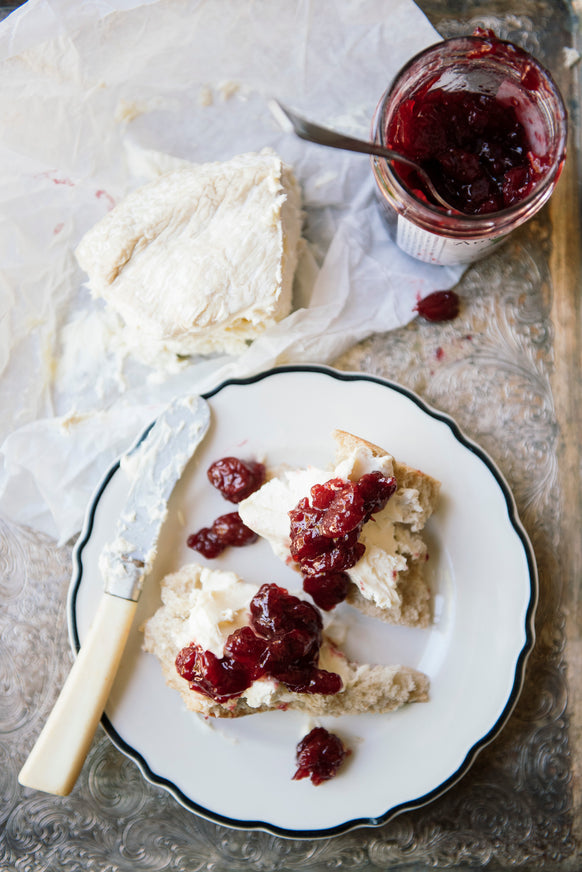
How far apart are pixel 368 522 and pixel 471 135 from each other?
4.37ft

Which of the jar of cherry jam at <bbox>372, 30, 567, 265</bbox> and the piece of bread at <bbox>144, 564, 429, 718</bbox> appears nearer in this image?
the jar of cherry jam at <bbox>372, 30, 567, 265</bbox>

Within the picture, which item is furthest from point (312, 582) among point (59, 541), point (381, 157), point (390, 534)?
point (381, 157)

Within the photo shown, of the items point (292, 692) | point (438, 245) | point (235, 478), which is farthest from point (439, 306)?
point (292, 692)

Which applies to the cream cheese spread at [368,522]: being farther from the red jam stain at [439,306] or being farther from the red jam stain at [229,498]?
the red jam stain at [439,306]

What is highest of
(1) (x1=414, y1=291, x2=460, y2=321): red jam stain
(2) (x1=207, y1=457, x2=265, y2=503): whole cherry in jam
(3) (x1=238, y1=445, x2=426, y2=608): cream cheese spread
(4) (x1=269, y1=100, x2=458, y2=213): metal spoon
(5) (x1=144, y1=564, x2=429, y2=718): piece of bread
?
(4) (x1=269, y1=100, x2=458, y2=213): metal spoon

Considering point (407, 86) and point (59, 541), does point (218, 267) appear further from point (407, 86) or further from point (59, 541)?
point (59, 541)

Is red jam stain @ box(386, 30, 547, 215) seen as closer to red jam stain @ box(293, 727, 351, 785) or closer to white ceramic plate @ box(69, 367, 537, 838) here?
white ceramic plate @ box(69, 367, 537, 838)

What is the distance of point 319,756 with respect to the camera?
2.35 metres

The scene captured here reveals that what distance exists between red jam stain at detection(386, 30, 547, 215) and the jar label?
0.11m

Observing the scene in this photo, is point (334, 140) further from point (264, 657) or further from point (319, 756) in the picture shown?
point (319, 756)

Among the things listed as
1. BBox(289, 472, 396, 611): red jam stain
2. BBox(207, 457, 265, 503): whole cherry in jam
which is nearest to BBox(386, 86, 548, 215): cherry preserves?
BBox(289, 472, 396, 611): red jam stain

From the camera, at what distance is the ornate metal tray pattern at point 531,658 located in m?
2.55

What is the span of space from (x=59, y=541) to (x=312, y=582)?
1.03 meters

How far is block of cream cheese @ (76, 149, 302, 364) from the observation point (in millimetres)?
2389
